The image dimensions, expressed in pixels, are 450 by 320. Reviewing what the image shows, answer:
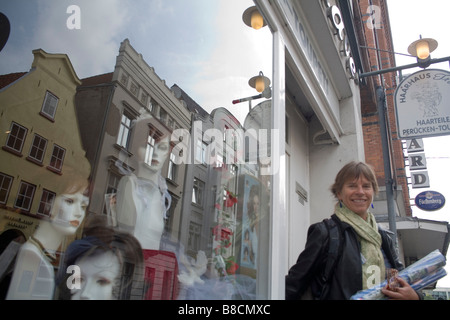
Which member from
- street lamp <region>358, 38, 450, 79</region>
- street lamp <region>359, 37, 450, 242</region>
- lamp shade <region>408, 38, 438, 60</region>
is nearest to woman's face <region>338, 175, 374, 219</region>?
street lamp <region>359, 37, 450, 242</region>

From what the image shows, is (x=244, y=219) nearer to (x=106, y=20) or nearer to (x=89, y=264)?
(x=89, y=264)

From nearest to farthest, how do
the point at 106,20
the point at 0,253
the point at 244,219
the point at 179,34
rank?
the point at 0,253
the point at 106,20
the point at 179,34
the point at 244,219

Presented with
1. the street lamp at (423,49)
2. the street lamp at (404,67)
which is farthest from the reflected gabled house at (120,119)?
the street lamp at (423,49)

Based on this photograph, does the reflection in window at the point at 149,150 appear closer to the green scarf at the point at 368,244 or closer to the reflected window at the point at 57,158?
the reflected window at the point at 57,158

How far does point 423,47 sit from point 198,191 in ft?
16.9

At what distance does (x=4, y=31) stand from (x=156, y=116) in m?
0.68

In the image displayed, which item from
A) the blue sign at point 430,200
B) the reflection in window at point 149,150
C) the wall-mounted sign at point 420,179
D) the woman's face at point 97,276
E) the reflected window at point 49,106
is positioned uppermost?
the wall-mounted sign at point 420,179

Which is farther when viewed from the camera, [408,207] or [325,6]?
[408,207]

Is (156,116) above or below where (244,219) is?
above

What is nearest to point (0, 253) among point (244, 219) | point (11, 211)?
point (11, 211)

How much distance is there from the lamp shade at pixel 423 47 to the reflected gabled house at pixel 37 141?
5.44m

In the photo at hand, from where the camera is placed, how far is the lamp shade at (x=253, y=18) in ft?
7.41

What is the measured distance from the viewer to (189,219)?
1.62 meters

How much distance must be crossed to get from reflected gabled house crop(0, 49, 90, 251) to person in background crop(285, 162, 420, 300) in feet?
3.45
